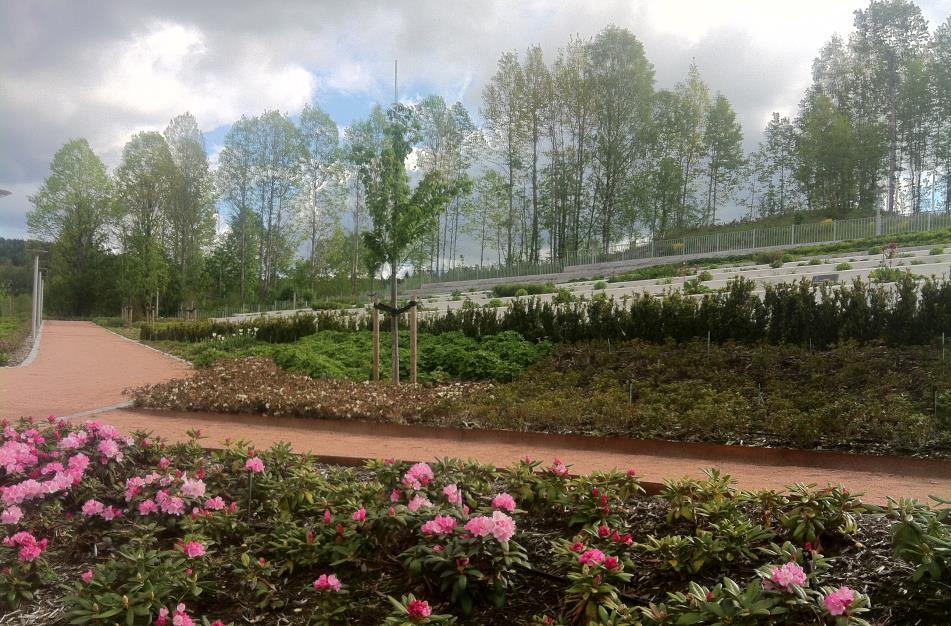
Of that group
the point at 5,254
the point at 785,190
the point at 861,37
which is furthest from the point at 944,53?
the point at 5,254

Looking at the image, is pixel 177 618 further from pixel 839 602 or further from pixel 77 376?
pixel 77 376

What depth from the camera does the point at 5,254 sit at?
57.2 feet

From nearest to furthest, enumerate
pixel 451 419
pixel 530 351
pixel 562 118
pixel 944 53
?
pixel 451 419, pixel 530 351, pixel 944 53, pixel 562 118

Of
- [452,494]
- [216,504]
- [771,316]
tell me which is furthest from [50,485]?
[771,316]

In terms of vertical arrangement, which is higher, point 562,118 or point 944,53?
point 944,53

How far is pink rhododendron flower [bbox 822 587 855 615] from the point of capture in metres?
1.72

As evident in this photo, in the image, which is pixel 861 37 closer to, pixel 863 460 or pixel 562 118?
pixel 562 118

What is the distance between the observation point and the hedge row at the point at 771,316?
6965 millimetres

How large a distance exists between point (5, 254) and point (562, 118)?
740 inches

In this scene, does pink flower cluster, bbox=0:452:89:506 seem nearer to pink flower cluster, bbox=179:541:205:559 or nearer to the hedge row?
pink flower cluster, bbox=179:541:205:559

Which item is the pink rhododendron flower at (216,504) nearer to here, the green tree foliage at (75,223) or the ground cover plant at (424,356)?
the ground cover plant at (424,356)

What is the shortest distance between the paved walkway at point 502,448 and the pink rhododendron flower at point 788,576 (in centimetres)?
201

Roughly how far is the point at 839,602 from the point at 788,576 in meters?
0.14

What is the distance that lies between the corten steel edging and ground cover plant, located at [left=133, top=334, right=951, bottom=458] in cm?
16
